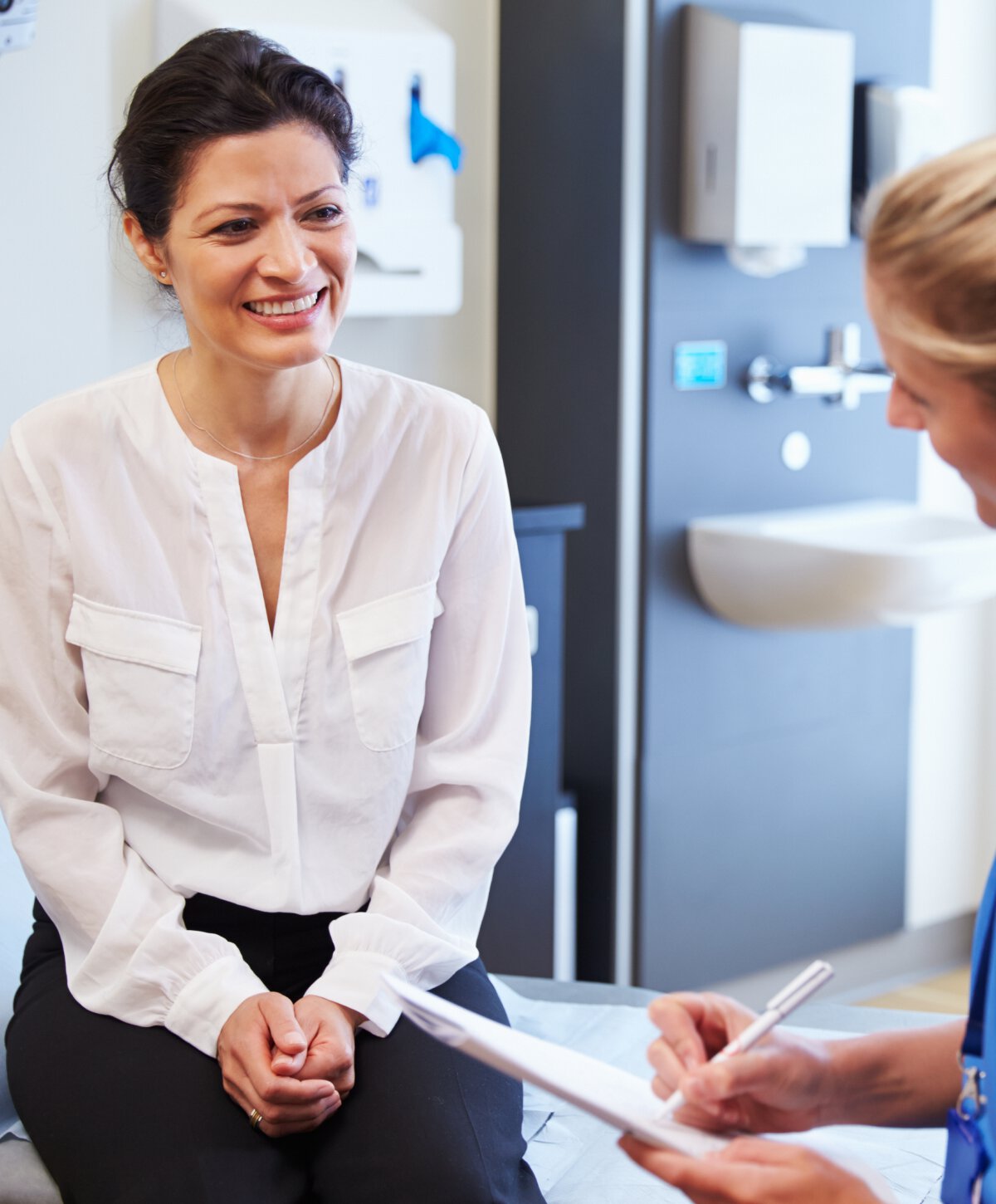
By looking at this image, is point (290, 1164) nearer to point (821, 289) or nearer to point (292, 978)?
point (292, 978)

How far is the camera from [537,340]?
268 centimetres

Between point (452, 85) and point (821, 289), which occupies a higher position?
point (452, 85)

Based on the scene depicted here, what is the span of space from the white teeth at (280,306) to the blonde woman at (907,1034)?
65 centimetres

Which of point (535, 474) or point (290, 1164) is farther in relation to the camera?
point (535, 474)

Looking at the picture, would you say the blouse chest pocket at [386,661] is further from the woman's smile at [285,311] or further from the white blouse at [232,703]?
the woman's smile at [285,311]

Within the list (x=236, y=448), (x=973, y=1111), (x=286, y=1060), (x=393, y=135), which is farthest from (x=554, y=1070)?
(x=393, y=135)

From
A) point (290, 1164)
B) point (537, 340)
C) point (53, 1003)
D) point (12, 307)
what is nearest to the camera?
point (290, 1164)

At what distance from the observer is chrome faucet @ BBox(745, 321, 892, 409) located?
105 inches

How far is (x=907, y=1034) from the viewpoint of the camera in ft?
3.67

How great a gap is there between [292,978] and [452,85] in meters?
1.57

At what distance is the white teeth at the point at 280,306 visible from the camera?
1.46 meters

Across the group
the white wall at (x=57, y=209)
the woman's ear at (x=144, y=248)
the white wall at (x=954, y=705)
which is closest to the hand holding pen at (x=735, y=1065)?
the woman's ear at (x=144, y=248)

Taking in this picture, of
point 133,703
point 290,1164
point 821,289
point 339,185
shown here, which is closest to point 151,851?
point 133,703

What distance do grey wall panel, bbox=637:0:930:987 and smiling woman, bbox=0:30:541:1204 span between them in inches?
42.1
